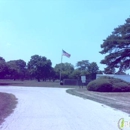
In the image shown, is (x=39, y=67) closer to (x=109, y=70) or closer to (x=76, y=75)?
(x=76, y=75)

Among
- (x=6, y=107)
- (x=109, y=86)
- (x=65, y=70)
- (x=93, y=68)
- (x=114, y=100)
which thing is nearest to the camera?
(x=6, y=107)

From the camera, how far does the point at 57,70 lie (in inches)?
4483

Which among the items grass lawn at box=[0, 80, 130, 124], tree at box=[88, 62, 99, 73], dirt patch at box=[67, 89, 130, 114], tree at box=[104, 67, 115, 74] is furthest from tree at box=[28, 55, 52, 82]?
dirt patch at box=[67, 89, 130, 114]

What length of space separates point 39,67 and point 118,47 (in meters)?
56.8

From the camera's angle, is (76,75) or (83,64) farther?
(83,64)

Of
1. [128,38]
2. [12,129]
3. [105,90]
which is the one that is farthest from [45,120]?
[128,38]

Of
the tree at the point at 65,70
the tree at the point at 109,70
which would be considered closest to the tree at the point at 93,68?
the tree at the point at 65,70

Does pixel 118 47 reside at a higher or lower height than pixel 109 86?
higher

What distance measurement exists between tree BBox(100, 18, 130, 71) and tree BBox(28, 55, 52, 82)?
175 feet

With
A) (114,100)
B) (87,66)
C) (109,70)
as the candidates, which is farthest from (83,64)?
(114,100)

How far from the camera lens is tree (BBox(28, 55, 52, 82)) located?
345 feet

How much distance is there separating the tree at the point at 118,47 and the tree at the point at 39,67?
175 feet

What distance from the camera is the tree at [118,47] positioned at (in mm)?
50781

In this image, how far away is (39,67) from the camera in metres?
106
